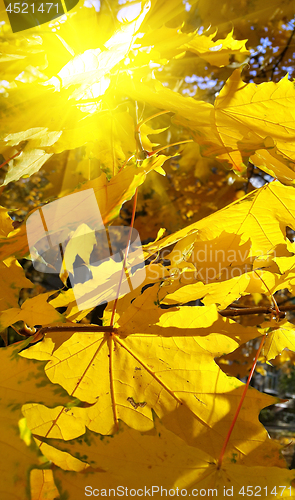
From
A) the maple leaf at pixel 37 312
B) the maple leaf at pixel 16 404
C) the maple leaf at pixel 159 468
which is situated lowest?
the maple leaf at pixel 159 468

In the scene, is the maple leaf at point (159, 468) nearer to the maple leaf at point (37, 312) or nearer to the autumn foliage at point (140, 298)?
the autumn foliage at point (140, 298)

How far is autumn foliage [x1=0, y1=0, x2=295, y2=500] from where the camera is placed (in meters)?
0.29

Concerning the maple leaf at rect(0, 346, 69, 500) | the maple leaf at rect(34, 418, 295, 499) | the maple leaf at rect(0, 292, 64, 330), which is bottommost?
the maple leaf at rect(34, 418, 295, 499)

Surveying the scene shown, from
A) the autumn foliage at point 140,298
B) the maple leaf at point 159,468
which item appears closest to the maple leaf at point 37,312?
the autumn foliage at point 140,298

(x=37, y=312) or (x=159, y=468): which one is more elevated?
(x=37, y=312)

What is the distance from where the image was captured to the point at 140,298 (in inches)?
14.7

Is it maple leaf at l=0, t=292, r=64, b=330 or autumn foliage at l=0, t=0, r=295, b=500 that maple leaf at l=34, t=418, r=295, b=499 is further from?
maple leaf at l=0, t=292, r=64, b=330

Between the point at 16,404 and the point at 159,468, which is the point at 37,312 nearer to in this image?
the point at 16,404

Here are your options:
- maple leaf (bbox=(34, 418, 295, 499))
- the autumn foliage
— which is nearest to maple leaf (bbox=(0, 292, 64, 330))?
the autumn foliage

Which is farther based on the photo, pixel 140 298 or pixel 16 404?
pixel 140 298

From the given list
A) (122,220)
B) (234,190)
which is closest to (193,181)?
(234,190)

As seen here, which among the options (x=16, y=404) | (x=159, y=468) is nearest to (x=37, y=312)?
(x=16, y=404)

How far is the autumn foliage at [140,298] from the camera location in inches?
11.3

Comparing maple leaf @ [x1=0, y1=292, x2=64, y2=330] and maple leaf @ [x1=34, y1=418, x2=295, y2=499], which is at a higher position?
maple leaf @ [x1=0, y1=292, x2=64, y2=330]
